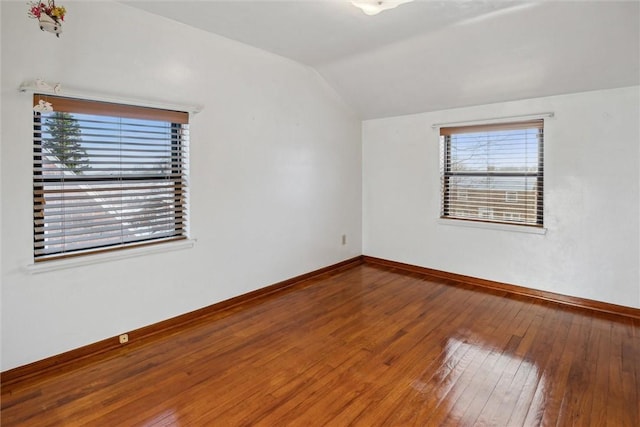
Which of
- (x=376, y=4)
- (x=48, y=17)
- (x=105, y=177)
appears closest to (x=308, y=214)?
(x=105, y=177)

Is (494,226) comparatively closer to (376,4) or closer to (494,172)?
(494,172)

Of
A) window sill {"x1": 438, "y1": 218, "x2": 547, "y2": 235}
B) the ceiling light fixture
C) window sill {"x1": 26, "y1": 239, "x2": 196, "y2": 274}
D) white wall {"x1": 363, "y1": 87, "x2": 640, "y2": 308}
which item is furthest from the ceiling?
window sill {"x1": 26, "y1": 239, "x2": 196, "y2": 274}

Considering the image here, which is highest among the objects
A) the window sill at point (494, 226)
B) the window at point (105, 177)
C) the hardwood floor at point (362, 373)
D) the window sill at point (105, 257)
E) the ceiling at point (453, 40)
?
the ceiling at point (453, 40)

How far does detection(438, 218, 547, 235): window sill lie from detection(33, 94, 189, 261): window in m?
3.06

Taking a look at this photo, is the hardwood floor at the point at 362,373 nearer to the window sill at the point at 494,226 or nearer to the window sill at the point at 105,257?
the window sill at the point at 105,257

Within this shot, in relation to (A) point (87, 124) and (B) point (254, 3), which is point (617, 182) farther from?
(A) point (87, 124)

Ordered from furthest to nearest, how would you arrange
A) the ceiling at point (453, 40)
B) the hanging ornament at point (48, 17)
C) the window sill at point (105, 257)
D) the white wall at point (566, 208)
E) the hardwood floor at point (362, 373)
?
1. the white wall at point (566, 208)
2. the ceiling at point (453, 40)
3. the window sill at point (105, 257)
4. the hardwood floor at point (362, 373)
5. the hanging ornament at point (48, 17)

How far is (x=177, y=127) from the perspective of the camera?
3072mm

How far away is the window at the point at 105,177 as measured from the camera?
239 cm

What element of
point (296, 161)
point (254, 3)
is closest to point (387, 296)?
point (296, 161)

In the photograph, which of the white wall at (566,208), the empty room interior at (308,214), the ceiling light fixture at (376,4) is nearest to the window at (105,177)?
the empty room interior at (308,214)

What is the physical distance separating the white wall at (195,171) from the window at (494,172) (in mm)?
1334

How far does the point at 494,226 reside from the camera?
161 inches

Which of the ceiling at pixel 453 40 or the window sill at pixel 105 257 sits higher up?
the ceiling at pixel 453 40
